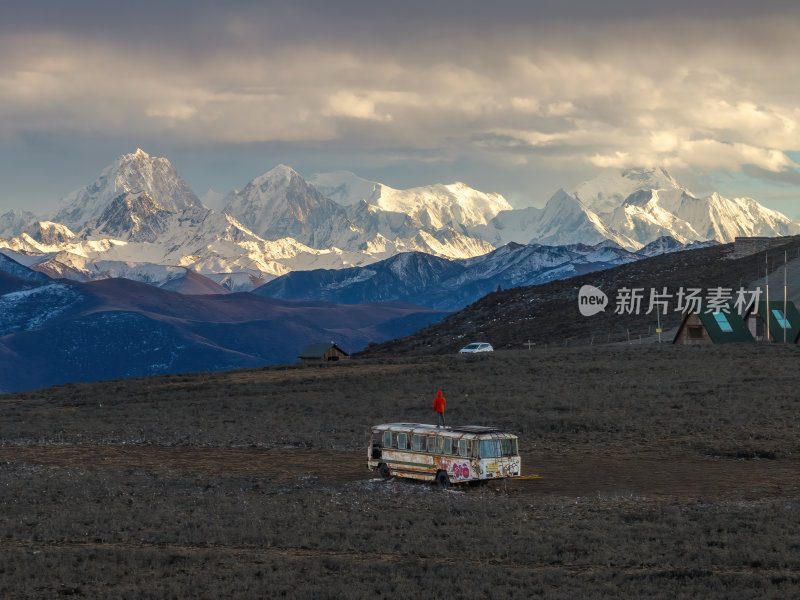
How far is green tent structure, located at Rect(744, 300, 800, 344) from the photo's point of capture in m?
92.3

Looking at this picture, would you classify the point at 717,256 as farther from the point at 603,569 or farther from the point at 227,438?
the point at 603,569

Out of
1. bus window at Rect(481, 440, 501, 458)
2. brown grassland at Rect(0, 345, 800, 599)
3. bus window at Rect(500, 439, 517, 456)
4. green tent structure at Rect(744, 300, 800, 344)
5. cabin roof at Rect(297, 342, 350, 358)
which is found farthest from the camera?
cabin roof at Rect(297, 342, 350, 358)

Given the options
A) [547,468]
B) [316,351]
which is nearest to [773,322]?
[316,351]

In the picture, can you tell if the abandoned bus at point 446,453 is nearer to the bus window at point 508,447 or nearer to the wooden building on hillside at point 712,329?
the bus window at point 508,447

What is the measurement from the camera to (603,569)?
78.2ft

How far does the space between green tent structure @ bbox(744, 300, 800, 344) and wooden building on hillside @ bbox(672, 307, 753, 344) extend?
36.3 inches

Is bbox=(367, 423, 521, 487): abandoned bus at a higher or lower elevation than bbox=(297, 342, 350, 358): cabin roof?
lower

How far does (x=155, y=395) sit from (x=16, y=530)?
177 feet

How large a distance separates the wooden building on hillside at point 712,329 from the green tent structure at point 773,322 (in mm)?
922

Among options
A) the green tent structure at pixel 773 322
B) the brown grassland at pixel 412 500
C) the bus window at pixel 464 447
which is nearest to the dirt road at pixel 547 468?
the brown grassland at pixel 412 500

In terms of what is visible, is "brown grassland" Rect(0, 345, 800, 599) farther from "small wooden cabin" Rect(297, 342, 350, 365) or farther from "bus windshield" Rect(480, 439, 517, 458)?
"small wooden cabin" Rect(297, 342, 350, 365)

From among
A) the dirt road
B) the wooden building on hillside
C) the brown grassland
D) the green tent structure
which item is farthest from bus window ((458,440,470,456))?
the green tent structure

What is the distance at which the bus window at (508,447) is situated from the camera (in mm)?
35719

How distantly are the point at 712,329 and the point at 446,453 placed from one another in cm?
6502
